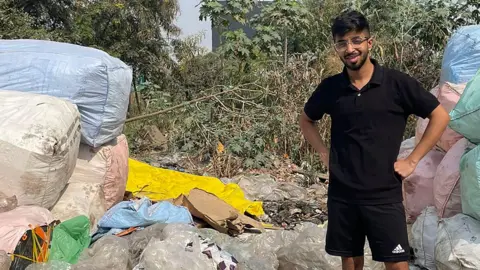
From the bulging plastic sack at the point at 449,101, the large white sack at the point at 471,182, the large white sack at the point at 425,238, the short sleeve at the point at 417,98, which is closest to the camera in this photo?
the short sleeve at the point at 417,98

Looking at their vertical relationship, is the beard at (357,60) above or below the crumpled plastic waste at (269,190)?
above

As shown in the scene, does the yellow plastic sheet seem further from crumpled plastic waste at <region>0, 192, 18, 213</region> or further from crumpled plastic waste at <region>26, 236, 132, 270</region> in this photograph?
crumpled plastic waste at <region>0, 192, 18, 213</region>

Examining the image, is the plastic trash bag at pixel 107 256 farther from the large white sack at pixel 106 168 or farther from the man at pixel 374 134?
the man at pixel 374 134

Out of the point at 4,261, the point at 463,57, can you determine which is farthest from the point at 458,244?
the point at 4,261

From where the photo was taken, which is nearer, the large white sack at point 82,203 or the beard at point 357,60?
the beard at point 357,60

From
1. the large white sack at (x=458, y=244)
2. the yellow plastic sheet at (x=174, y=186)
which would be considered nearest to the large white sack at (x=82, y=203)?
the yellow plastic sheet at (x=174, y=186)

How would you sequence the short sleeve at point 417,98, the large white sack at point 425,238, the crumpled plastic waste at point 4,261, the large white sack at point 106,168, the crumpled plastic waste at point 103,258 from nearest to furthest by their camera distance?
the short sleeve at point 417,98
the crumpled plastic waste at point 4,261
the crumpled plastic waste at point 103,258
the large white sack at point 425,238
the large white sack at point 106,168

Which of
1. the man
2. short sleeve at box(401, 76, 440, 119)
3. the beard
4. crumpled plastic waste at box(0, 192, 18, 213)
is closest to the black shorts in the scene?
the man

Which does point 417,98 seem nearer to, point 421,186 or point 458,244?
point 458,244

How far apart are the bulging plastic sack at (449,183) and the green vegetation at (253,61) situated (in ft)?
9.43

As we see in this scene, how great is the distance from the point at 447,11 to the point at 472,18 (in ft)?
1.23

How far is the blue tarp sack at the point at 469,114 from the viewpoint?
286cm

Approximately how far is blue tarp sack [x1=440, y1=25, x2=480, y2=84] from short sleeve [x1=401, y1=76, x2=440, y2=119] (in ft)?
4.97

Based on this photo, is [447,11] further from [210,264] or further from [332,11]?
[210,264]
